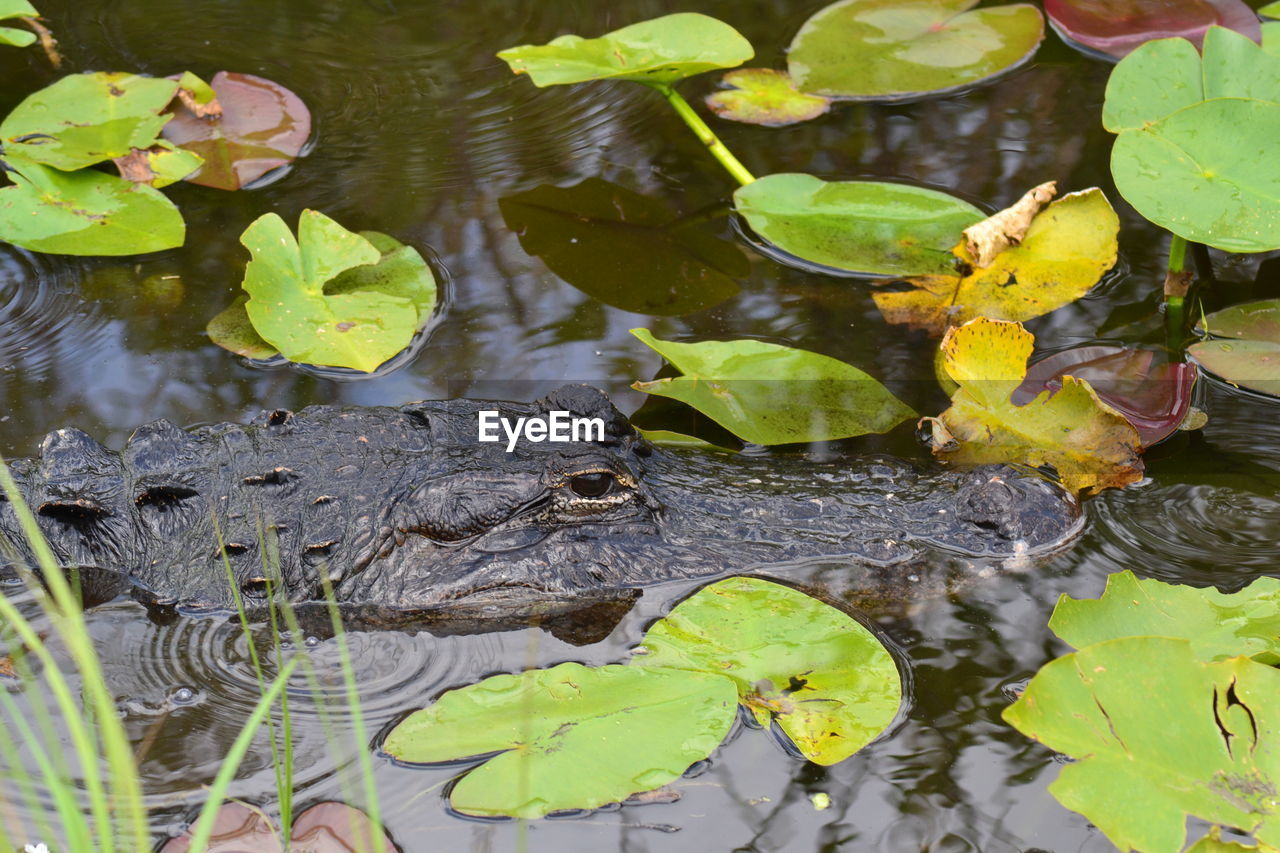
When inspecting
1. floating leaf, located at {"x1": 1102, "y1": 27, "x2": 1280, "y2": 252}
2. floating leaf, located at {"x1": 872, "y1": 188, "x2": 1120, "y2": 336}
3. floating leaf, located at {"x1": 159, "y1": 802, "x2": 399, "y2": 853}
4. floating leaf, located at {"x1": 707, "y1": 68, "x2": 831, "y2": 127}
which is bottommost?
floating leaf, located at {"x1": 159, "y1": 802, "x2": 399, "y2": 853}

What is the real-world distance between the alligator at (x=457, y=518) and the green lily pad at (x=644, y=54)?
4.65 ft

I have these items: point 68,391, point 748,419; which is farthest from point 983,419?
point 68,391

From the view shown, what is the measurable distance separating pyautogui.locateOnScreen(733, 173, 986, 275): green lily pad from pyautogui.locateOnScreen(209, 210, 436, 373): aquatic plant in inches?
47.9

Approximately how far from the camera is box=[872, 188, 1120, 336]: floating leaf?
12.4 feet

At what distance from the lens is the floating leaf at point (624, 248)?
4.11 m

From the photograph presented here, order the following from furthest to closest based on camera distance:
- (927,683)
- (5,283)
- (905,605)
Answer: (5,283) → (905,605) → (927,683)

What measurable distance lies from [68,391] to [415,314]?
3.79 ft

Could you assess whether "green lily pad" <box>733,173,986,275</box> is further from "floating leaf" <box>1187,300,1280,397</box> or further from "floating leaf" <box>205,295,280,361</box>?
"floating leaf" <box>205,295,280,361</box>

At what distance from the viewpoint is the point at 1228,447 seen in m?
3.43

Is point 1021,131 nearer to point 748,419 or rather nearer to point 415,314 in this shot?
point 748,419

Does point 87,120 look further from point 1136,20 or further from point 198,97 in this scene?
point 1136,20

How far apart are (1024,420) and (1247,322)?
3.28 feet

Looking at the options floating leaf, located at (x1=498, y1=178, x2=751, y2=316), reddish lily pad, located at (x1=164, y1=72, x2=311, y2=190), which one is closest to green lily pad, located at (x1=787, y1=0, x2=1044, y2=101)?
floating leaf, located at (x1=498, y1=178, x2=751, y2=316)

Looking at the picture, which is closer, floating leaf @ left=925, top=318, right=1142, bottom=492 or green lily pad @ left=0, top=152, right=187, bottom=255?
floating leaf @ left=925, top=318, right=1142, bottom=492
